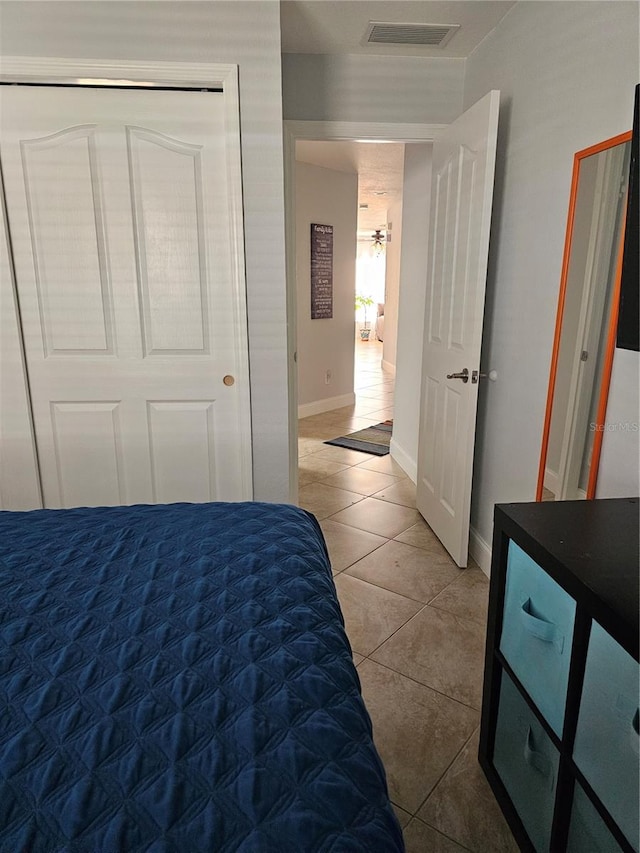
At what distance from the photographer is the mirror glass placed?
1.58 meters

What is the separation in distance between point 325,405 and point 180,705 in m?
5.00

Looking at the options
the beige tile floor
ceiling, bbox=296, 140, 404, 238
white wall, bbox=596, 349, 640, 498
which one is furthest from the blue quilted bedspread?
ceiling, bbox=296, 140, 404, 238

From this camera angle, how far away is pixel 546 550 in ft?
3.72

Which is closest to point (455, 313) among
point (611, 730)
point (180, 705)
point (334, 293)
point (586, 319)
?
point (586, 319)

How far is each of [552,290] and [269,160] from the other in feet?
4.07

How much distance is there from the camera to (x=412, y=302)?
385 centimetres

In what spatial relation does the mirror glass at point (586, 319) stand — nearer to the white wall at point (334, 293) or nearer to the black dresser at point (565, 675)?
the black dresser at point (565, 675)

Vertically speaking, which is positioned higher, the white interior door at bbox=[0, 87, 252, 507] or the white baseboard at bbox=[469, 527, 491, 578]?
the white interior door at bbox=[0, 87, 252, 507]

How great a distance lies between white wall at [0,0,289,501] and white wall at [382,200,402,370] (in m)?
3.95

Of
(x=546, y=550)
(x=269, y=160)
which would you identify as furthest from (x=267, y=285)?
(x=546, y=550)

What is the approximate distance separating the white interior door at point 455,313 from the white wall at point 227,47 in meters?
0.83

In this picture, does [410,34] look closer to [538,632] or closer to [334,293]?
[538,632]

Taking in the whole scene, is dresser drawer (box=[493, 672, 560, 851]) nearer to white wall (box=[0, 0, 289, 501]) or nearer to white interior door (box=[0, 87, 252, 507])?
white interior door (box=[0, 87, 252, 507])

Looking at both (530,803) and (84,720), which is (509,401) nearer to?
(530,803)
